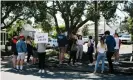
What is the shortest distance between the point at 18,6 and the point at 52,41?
25142 millimetres

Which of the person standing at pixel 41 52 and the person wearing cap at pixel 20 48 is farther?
the person wearing cap at pixel 20 48

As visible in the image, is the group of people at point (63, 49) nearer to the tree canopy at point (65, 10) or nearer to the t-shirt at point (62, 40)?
the t-shirt at point (62, 40)

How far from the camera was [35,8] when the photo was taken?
22.1 meters

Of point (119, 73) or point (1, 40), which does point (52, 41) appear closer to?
point (1, 40)

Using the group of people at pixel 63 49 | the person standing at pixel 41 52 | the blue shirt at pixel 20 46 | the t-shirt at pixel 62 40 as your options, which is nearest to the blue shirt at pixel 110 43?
the group of people at pixel 63 49

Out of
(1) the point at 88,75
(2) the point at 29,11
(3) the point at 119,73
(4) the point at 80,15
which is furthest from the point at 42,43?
(4) the point at 80,15

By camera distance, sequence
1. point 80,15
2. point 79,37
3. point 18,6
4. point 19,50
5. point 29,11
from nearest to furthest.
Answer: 1. point 19,50
2. point 79,37
3. point 18,6
4. point 29,11
5. point 80,15

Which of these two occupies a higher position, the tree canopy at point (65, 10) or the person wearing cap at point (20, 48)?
the tree canopy at point (65, 10)

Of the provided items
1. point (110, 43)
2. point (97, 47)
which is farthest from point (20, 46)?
point (110, 43)

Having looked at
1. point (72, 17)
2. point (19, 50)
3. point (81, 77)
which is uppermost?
point (72, 17)

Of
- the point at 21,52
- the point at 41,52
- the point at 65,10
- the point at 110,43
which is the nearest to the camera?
the point at 110,43

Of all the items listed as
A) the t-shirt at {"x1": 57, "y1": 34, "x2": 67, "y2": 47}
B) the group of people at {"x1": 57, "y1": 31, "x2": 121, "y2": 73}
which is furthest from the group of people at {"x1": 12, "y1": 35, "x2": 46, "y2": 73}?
the group of people at {"x1": 57, "y1": 31, "x2": 121, "y2": 73}

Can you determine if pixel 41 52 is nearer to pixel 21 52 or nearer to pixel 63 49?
pixel 21 52

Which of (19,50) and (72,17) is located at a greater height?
(72,17)
